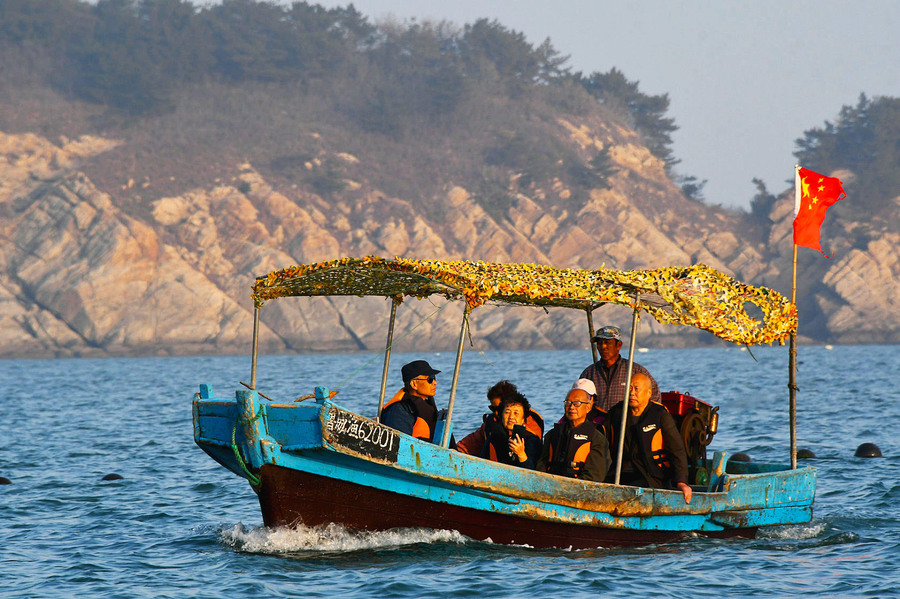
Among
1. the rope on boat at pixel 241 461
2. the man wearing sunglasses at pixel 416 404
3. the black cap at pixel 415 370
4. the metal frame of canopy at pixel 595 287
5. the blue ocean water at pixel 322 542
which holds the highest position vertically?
the metal frame of canopy at pixel 595 287

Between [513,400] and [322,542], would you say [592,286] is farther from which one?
[322,542]

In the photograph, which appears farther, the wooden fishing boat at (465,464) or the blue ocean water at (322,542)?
the wooden fishing boat at (465,464)

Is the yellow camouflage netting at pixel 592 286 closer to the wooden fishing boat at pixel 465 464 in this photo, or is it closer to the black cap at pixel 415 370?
the wooden fishing boat at pixel 465 464

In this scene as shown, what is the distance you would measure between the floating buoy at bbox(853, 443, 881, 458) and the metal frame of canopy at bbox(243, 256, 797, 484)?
8847 millimetres

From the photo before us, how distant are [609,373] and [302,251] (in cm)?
6807

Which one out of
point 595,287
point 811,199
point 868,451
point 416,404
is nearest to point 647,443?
point 595,287

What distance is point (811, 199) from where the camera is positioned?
1341 cm

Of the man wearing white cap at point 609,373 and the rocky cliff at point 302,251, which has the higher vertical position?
the rocky cliff at point 302,251

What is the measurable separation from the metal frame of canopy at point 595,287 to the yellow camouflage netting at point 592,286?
0.01 m

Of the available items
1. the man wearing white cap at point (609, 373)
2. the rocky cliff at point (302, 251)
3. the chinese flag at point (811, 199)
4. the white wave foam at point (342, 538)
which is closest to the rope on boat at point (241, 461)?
the white wave foam at point (342, 538)

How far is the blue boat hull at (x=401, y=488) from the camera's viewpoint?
422 inches

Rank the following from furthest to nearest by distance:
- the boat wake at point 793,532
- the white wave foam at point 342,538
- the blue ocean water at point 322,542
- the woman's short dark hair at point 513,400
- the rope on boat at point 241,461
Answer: the boat wake at point 793,532 → the woman's short dark hair at point 513,400 → the white wave foam at point 342,538 → the rope on boat at point 241,461 → the blue ocean water at point 322,542

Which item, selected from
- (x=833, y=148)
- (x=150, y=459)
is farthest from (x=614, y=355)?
(x=833, y=148)

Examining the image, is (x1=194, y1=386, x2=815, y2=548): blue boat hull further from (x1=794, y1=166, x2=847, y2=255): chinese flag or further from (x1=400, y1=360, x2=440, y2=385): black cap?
(x1=794, y1=166, x2=847, y2=255): chinese flag
